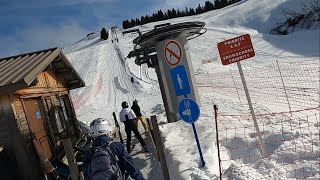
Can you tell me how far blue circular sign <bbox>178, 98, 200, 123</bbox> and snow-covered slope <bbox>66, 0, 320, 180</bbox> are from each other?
978mm

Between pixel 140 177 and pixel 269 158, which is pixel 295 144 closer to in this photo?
pixel 269 158

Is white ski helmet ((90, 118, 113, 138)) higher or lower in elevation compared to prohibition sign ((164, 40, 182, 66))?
lower

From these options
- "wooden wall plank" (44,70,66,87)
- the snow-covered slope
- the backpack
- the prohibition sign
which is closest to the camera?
the backpack

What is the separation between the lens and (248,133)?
341 inches

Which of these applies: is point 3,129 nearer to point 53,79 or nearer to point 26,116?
point 26,116

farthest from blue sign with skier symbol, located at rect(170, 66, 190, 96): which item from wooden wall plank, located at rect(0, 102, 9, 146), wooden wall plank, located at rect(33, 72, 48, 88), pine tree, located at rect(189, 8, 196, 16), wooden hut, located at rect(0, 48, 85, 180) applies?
pine tree, located at rect(189, 8, 196, 16)

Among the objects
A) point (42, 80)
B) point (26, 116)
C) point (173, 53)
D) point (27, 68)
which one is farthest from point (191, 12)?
point (173, 53)

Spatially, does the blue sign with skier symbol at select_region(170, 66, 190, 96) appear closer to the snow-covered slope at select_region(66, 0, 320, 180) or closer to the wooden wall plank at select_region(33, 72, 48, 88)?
the snow-covered slope at select_region(66, 0, 320, 180)

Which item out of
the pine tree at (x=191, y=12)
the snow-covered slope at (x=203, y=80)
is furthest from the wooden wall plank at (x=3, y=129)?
A: the pine tree at (x=191, y=12)

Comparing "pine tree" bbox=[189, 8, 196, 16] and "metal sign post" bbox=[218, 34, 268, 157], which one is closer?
"metal sign post" bbox=[218, 34, 268, 157]

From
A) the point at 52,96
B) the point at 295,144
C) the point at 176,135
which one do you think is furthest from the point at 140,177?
the point at 52,96

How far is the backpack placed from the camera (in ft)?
14.9

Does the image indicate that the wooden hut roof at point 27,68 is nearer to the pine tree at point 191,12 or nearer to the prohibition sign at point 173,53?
the prohibition sign at point 173,53

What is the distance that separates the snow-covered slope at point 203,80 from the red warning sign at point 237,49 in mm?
1962
